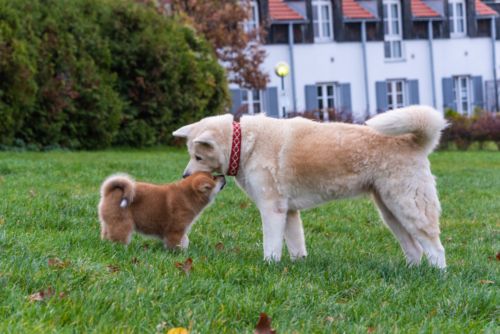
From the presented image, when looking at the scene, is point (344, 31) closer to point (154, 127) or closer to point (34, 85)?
point (154, 127)

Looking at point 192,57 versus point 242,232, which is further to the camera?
point 192,57

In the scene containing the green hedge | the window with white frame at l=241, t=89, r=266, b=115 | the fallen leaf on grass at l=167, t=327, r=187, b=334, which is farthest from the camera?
the window with white frame at l=241, t=89, r=266, b=115

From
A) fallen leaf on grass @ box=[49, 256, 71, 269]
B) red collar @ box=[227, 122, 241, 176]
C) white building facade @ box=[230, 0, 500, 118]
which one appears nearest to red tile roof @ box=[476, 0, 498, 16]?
white building facade @ box=[230, 0, 500, 118]

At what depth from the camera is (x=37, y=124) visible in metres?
14.1

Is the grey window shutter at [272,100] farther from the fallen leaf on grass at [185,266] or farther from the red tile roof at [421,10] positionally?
the fallen leaf on grass at [185,266]

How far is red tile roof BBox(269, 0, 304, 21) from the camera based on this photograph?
96.2 ft

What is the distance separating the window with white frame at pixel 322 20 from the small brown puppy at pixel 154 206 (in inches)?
1064

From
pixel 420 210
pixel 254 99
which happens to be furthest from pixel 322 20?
pixel 420 210

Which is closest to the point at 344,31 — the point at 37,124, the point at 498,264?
the point at 37,124

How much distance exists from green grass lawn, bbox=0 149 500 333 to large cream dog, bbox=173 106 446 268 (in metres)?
0.31

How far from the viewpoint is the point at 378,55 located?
31062mm

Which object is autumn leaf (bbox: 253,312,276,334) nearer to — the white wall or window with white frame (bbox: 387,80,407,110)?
the white wall

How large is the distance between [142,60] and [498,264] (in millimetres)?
14514

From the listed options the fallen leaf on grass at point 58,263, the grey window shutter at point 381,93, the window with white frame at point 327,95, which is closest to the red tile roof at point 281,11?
the window with white frame at point 327,95
